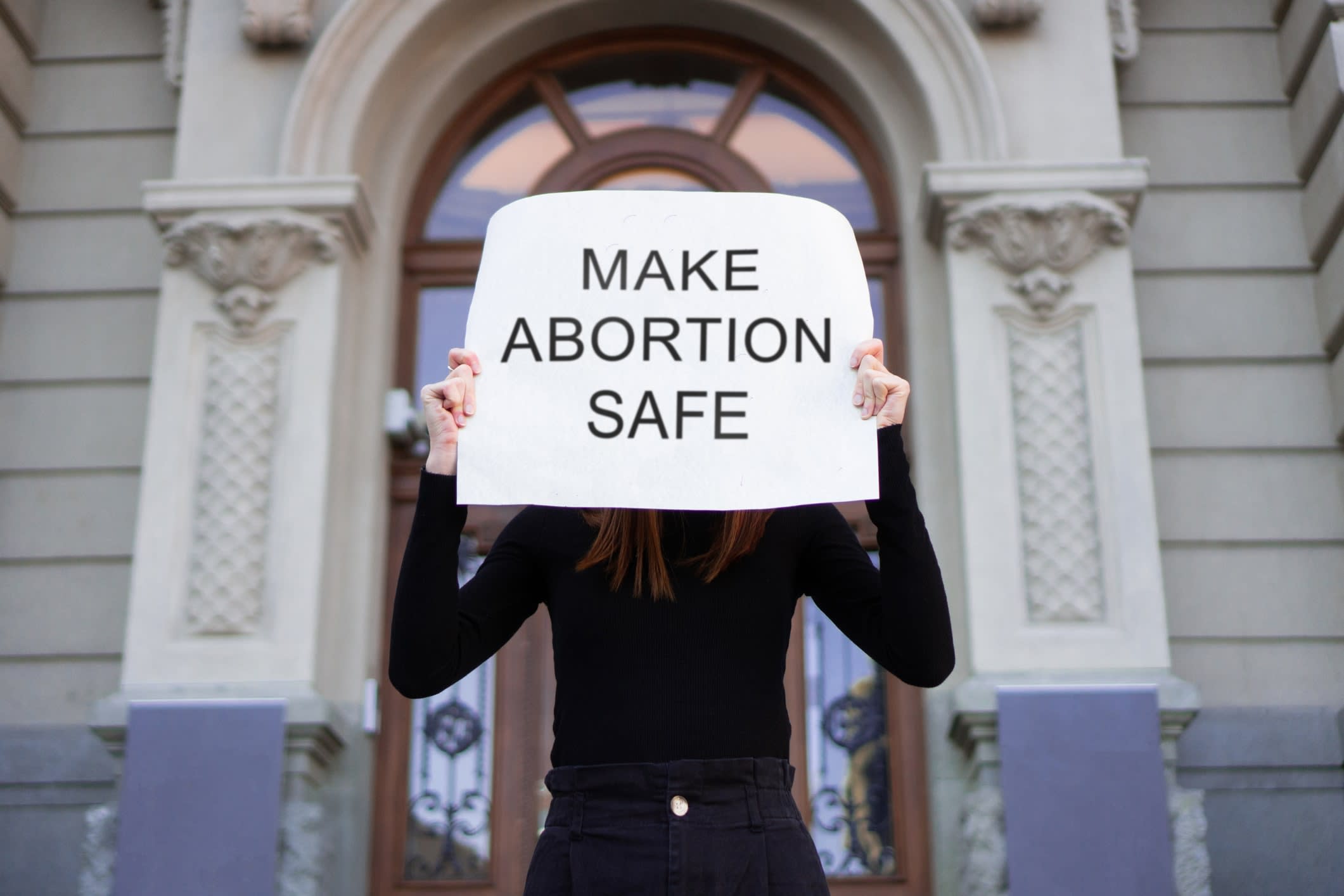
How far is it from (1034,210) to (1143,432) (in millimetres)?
957

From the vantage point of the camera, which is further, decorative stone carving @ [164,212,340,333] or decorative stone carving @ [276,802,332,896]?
decorative stone carving @ [164,212,340,333]

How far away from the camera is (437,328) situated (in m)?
6.89

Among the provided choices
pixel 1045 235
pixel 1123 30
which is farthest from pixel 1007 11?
pixel 1045 235

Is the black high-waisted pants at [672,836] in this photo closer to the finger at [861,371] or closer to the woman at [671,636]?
the woman at [671,636]

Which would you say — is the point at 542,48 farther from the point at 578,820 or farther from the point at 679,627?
the point at 578,820

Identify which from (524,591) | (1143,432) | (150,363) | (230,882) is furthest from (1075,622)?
(150,363)

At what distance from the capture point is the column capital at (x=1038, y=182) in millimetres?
6027

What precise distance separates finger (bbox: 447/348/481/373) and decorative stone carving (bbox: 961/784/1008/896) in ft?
11.0

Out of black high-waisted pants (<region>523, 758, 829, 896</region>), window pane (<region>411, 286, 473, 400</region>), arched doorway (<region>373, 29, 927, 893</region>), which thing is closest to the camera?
black high-waisted pants (<region>523, 758, 829, 896</region>)

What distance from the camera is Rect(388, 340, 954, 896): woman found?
2223mm

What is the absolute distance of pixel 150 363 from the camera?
6715 millimetres

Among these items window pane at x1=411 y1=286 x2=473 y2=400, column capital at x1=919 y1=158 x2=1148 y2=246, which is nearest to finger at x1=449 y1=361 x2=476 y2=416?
column capital at x1=919 y1=158 x2=1148 y2=246

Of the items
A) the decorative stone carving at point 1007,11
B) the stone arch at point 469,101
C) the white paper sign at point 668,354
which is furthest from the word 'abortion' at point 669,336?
the decorative stone carving at point 1007,11

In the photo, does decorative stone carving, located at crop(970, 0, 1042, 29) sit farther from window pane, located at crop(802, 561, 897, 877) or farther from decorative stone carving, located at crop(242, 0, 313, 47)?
decorative stone carving, located at crop(242, 0, 313, 47)
